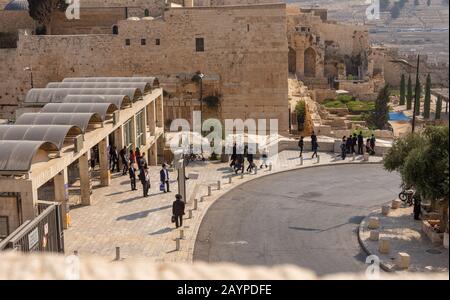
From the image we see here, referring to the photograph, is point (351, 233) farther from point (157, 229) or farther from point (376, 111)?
point (376, 111)

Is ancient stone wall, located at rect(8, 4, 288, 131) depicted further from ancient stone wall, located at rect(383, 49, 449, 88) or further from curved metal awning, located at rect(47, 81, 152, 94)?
ancient stone wall, located at rect(383, 49, 449, 88)

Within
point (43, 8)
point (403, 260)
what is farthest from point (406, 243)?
point (43, 8)

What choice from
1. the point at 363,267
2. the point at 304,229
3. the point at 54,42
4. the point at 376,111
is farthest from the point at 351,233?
the point at 376,111

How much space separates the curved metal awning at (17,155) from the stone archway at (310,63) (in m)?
37.7

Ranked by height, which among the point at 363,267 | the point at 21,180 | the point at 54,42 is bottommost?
the point at 363,267

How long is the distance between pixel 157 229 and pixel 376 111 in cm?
2601

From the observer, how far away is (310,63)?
4759 centimetres

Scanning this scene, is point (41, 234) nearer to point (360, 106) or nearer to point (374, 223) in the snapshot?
point (374, 223)

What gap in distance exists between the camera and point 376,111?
36.5 metres

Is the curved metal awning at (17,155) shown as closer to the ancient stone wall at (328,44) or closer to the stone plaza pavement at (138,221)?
the stone plaza pavement at (138,221)

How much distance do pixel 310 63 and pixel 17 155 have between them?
38719 millimetres

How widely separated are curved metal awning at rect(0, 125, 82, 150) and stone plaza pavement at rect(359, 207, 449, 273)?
6.50m

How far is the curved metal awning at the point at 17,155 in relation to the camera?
35.1ft

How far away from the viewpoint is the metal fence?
8902 mm
